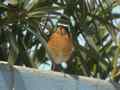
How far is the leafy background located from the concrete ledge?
40 cm

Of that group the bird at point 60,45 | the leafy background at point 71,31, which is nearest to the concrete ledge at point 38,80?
the bird at point 60,45

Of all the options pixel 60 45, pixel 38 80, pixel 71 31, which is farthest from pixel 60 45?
pixel 71 31

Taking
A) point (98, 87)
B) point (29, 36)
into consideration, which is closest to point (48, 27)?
point (29, 36)

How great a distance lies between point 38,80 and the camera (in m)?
3.61

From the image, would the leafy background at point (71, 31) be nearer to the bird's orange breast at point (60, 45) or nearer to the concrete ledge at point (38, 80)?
the bird's orange breast at point (60, 45)

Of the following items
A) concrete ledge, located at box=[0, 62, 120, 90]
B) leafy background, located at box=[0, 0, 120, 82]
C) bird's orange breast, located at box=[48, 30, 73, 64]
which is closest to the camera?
concrete ledge, located at box=[0, 62, 120, 90]

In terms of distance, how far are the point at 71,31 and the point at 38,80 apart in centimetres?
146

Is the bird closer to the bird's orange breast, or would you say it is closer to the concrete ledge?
the bird's orange breast

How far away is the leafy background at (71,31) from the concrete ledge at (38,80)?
0.40 m

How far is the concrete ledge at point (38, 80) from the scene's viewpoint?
3340mm

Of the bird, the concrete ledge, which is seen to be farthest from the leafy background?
the concrete ledge

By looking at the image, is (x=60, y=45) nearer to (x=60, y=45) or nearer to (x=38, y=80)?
(x=60, y=45)

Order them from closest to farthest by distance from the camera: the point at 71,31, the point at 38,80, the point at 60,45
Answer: the point at 38,80 → the point at 60,45 → the point at 71,31

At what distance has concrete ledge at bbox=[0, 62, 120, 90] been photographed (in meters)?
3.34
